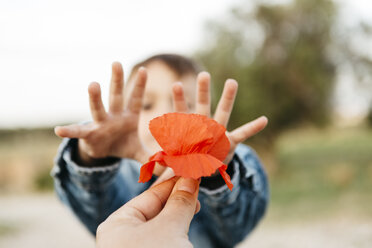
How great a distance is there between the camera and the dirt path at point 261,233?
3.71 meters

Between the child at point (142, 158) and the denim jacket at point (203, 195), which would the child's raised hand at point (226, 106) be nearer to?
the child at point (142, 158)

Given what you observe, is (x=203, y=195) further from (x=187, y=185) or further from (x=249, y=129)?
(x=187, y=185)

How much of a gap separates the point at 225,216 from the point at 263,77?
473 centimetres

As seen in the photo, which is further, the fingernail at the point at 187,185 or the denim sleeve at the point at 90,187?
the denim sleeve at the point at 90,187

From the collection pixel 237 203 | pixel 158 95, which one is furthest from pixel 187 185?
pixel 158 95

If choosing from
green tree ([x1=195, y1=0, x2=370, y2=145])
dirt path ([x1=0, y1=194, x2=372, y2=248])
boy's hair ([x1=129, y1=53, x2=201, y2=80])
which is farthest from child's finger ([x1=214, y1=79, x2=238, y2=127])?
green tree ([x1=195, y1=0, x2=370, y2=145])

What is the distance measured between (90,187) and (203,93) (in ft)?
1.84

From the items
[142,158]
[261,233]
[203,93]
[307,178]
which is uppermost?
[203,93]

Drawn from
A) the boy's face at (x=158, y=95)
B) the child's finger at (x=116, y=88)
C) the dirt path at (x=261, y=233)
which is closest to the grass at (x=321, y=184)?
the dirt path at (x=261, y=233)

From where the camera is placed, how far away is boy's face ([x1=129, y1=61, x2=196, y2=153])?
157cm

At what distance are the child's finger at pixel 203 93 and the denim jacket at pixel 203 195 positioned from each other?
219 mm

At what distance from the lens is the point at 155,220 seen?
655mm

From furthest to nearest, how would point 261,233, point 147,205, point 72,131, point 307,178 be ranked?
point 307,178 < point 261,233 < point 72,131 < point 147,205

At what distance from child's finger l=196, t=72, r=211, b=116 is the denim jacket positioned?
0.22 metres
